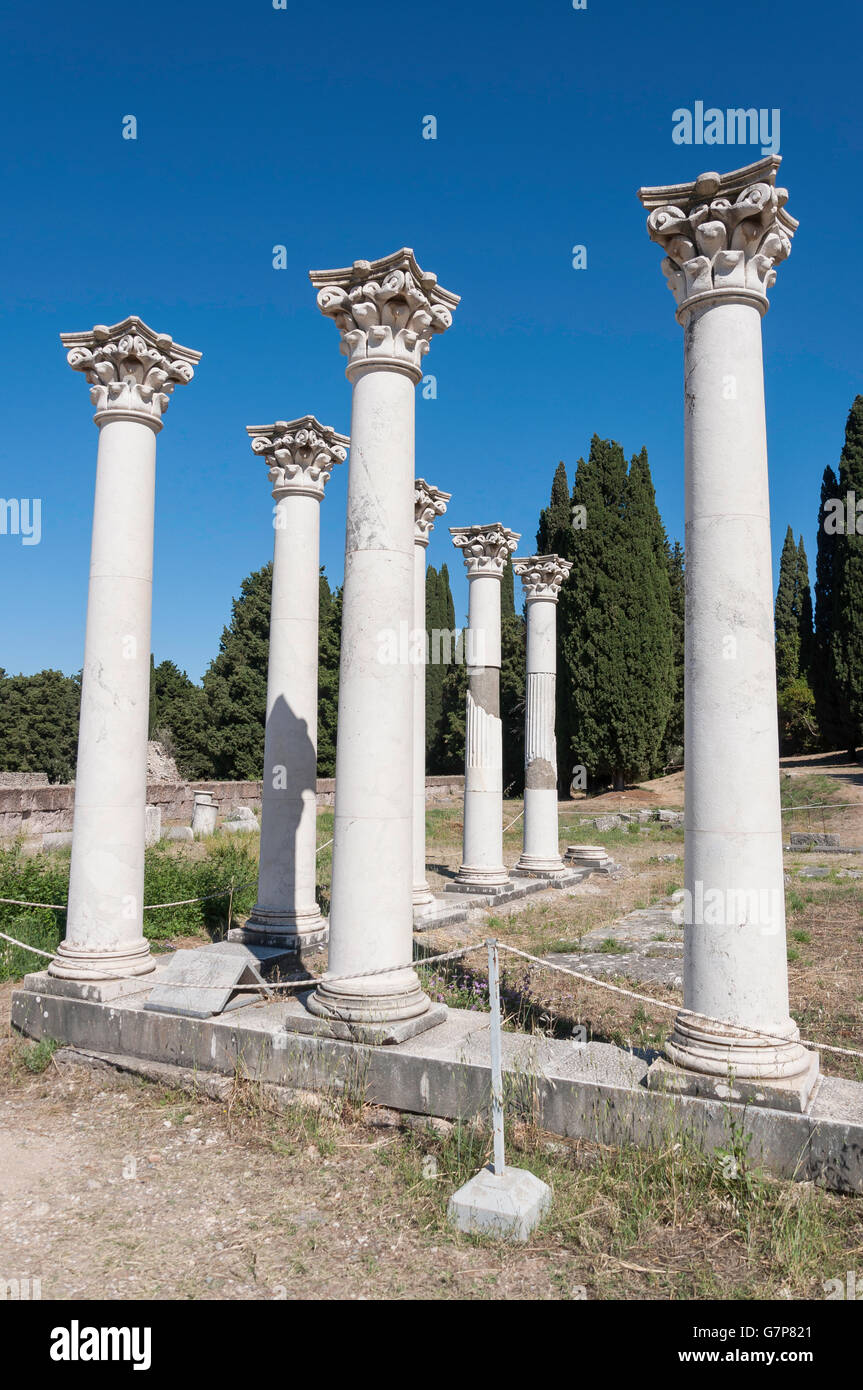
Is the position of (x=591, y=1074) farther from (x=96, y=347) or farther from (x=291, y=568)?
(x=96, y=347)

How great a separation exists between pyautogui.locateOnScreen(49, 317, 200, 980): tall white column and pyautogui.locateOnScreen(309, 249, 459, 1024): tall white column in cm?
255

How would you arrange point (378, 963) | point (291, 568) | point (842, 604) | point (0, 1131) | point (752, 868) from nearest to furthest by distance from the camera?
point (752, 868) < point (0, 1131) < point (378, 963) < point (291, 568) < point (842, 604)

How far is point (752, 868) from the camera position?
641 centimetres

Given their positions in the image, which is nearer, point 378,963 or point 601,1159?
point 601,1159

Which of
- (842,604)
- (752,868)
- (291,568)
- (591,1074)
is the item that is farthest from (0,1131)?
(842,604)

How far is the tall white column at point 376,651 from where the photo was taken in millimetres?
7754

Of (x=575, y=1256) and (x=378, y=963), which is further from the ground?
(x=378, y=963)

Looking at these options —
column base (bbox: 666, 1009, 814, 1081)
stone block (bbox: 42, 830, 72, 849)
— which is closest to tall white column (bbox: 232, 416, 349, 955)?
column base (bbox: 666, 1009, 814, 1081)

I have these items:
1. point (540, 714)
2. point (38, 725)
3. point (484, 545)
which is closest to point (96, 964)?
point (484, 545)

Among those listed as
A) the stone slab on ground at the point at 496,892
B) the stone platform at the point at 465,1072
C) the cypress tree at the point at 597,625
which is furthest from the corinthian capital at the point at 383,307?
the cypress tree at the point at 597,625

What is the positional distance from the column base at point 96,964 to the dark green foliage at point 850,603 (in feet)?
128

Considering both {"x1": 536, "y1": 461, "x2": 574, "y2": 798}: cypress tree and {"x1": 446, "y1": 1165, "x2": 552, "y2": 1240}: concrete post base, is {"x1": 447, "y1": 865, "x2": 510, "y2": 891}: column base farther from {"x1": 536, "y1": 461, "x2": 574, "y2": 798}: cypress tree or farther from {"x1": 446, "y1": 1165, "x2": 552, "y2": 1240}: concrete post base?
{"x1": 536, "y1": 461, "x2": 574, "y2": 798}: cypress tree

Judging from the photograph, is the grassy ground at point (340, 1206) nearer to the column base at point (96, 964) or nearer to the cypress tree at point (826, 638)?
the column base at point (96, 964)
